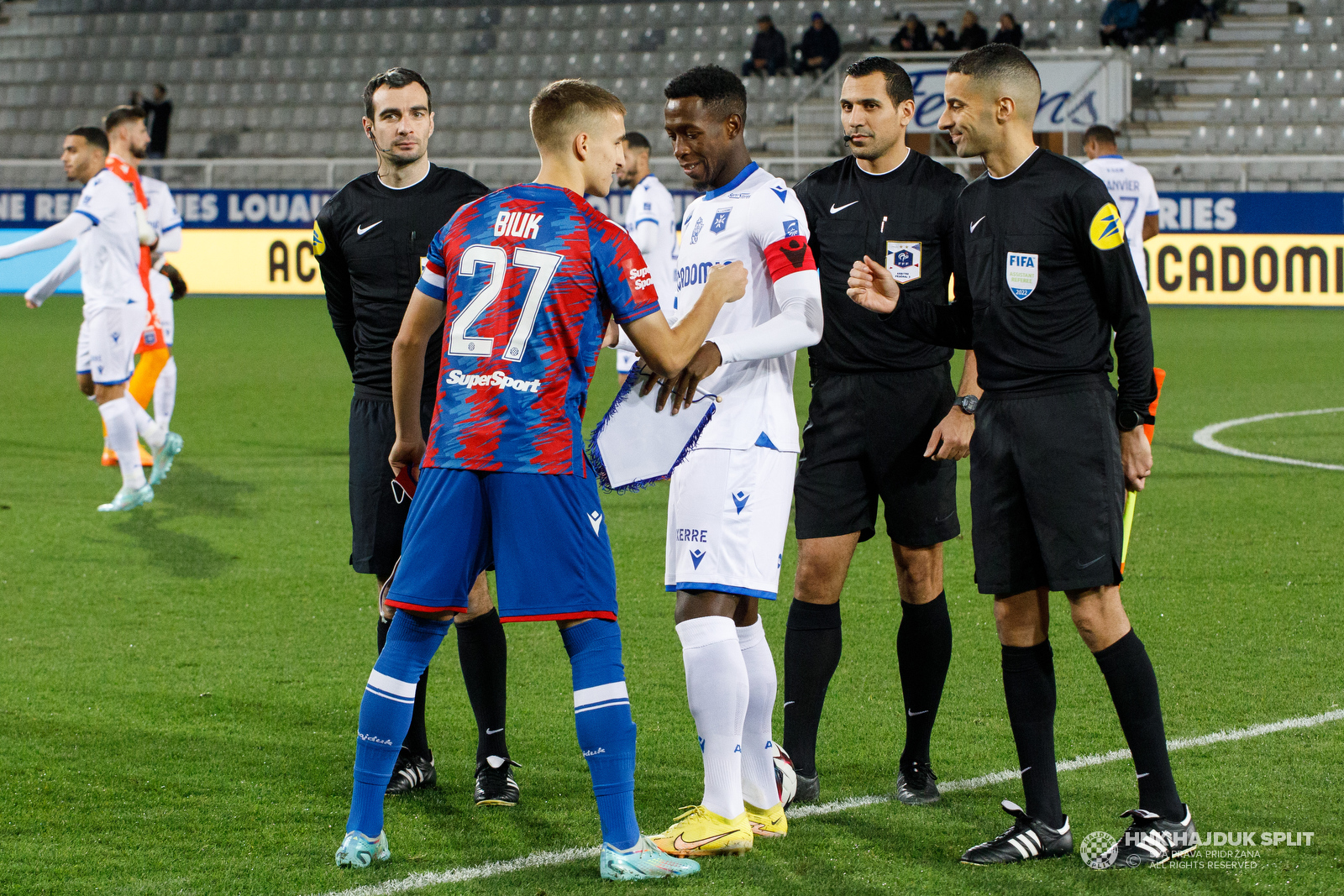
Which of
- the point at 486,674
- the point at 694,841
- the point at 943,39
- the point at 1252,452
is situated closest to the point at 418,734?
the point at 486,674

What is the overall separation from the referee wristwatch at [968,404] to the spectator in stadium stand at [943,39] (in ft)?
66.9

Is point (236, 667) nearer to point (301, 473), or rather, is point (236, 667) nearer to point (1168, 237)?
point (301, 473)

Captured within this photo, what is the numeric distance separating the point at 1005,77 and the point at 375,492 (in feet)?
6.73

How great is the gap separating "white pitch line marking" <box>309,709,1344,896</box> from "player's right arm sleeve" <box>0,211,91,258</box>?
5.65m

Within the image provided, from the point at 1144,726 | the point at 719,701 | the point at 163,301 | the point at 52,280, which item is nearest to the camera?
the point at 1144,726

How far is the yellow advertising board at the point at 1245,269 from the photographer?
63.7 feet

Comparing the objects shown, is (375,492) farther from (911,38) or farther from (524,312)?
(911,38)

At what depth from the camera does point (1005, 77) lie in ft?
12.2

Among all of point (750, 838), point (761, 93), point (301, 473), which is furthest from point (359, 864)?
point (761, 93)

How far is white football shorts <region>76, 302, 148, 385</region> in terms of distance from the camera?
888 centimetres

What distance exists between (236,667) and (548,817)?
1.96 meters

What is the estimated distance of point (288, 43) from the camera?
97.6ft

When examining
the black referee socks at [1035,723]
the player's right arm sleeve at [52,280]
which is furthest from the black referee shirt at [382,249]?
the player's right arm sleeve at [52,280]

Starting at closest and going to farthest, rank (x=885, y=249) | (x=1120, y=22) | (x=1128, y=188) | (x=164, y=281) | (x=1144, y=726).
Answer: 1. (x=1144, y=726)
2. (x=885, y=249)
3. (x=164, y=281)
4. (x=1128, y=188)
5. (x=1120, y=22)
